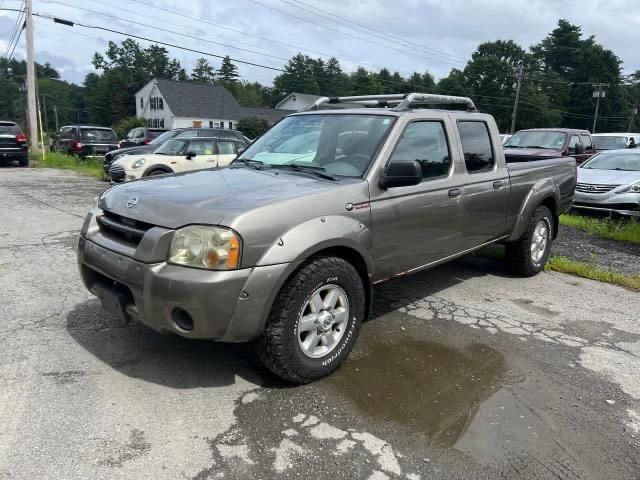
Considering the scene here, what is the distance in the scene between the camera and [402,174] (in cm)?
363

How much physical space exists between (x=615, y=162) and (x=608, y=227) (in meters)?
3.70

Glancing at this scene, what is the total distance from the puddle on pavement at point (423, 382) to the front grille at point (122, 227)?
1577 mm

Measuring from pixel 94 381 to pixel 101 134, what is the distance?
2047cm

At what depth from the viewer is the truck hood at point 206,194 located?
9.87 ft

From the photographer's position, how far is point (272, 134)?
15.7 ft

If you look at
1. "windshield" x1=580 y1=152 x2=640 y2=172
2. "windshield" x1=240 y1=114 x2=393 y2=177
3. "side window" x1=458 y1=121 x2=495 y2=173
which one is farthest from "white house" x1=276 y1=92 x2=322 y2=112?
"windshield" x1=240 y1=114 x2=393 y2=177

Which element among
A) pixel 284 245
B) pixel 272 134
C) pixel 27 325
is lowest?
pixel 27 325

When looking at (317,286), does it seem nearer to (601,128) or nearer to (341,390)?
(341,390)

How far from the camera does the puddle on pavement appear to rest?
305 cm

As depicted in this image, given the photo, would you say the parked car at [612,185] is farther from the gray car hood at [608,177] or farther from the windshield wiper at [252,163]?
the windshield wiper at [252,163]

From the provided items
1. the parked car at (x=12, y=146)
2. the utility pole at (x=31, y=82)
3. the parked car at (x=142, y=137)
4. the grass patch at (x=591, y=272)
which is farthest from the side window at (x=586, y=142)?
the utility pole at (x=31, y=82)

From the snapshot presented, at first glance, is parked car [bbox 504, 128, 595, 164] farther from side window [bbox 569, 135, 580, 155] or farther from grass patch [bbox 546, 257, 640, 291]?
grass patch [bbox 546, 257, 640, 291]

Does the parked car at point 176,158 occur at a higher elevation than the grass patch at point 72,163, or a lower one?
higher

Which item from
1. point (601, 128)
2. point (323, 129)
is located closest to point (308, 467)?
point (323, 129)
